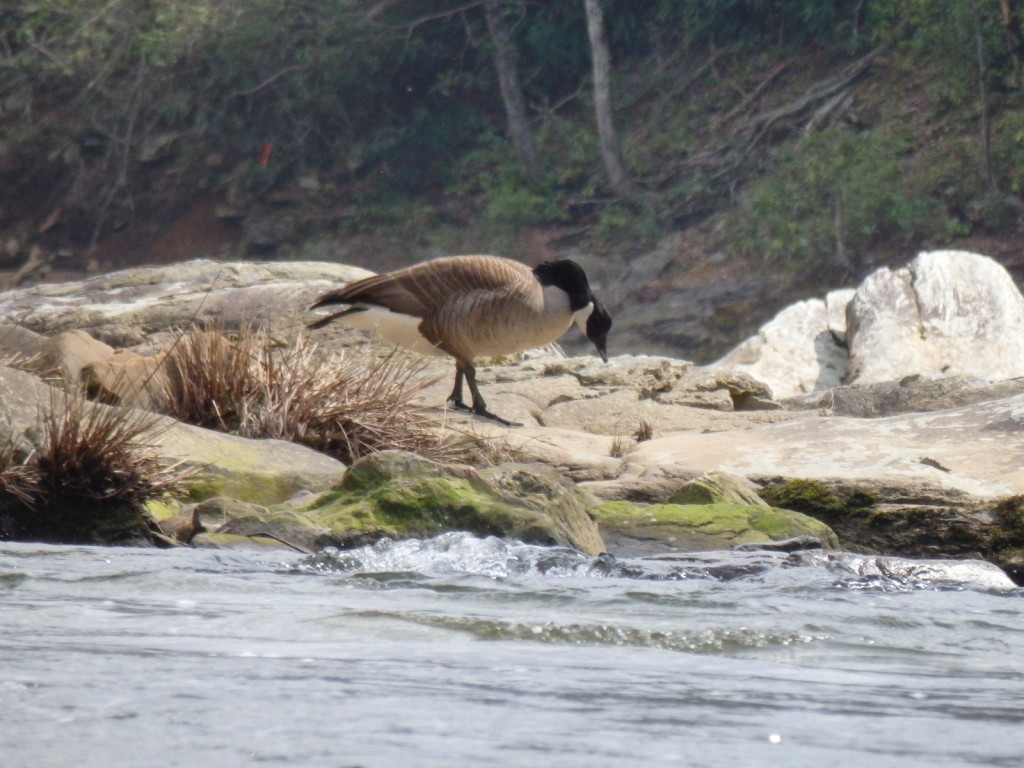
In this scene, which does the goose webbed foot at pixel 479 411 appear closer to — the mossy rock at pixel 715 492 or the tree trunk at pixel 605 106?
the mossy rock at pixel 715 492

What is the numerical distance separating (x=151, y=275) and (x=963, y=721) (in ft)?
32.9

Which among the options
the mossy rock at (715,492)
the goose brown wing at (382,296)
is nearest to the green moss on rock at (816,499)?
the mossy rock at (715,492)

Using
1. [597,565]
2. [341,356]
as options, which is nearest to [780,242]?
[341,356]

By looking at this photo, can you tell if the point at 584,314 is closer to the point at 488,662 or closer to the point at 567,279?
the point at 567,279

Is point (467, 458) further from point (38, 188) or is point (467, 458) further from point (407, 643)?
point (38, 188)

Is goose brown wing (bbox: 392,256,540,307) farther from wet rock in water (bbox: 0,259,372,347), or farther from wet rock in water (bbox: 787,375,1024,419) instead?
wet rock in water (bbox: 787,375,1024,419)

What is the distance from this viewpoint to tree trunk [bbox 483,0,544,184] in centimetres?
2691

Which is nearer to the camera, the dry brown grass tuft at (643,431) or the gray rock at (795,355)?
the dry brown grass tuft at (643,431)

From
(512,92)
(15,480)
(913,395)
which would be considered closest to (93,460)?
(15,480)

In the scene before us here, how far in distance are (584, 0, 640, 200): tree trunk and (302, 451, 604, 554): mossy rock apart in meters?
20.5

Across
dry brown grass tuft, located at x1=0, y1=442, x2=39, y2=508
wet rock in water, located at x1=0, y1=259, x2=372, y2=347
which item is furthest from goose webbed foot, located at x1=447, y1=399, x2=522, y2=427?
dry brown grass tuft, located at x1=0, y1=442, x2=39, y2=508

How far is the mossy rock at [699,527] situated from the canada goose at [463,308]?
2505 mm

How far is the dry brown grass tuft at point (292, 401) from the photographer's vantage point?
23.8ft

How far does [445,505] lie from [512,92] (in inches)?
877
